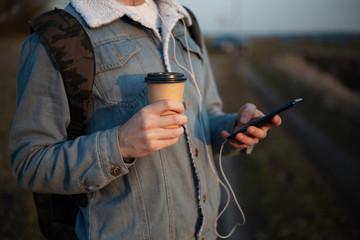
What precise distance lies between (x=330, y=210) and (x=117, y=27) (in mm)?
3846

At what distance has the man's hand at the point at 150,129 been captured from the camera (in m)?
0.85

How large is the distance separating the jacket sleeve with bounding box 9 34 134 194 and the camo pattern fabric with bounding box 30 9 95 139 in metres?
0.03

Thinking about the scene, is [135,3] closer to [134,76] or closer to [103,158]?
[134,76]

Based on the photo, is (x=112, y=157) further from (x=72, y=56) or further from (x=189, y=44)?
(x=189, y=44)

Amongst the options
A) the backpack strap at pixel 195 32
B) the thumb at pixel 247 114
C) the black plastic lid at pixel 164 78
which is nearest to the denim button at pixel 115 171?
the black plastic lid at pixel 164 78

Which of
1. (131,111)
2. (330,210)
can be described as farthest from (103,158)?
(330,210)

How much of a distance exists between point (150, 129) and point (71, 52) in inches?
17.0

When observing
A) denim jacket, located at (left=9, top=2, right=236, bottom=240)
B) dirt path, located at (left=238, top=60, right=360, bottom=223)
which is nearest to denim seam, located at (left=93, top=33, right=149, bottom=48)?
denim jacket, located at (left=9, top=2, right=236, bottom=240)

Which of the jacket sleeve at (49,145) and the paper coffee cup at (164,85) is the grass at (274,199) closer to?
the jacket sleeve at (49,145)

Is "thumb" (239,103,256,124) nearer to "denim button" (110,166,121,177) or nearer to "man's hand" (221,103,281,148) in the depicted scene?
"man's hand" (221,103,281,148)

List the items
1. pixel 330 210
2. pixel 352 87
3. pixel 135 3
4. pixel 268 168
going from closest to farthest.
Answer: pixel 135 3 → pixel 330 210 → pixel 268 168 → pixel 352 87

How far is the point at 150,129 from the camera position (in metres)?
0.85

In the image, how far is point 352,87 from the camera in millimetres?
10336

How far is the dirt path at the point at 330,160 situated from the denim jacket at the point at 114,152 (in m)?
3.49
